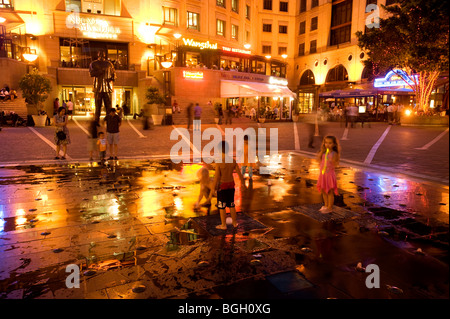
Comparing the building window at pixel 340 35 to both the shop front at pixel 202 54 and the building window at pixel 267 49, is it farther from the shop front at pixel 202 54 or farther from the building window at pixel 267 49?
the shop front at pixel 202 54

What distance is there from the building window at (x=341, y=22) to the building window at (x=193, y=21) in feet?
62.9

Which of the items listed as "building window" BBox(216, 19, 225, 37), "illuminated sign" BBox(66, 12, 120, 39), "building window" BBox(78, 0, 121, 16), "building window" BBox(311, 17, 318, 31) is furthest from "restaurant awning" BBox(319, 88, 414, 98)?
"building window" BBox(78, 0, 121, 16)

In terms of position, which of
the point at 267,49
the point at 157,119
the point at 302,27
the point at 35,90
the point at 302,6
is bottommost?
the point at 157,119

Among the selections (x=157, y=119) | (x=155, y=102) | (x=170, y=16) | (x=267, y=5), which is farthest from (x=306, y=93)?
(x=157, y=119)

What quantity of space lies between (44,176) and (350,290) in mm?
7836

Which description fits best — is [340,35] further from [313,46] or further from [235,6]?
[235,6]

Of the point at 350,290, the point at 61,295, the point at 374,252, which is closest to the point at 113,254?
the point at 61,295

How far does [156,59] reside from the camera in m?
33.5

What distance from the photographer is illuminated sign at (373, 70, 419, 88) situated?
27.7m

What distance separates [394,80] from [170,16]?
22.8m

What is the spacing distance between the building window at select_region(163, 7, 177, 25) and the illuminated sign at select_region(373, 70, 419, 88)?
69.9 ft

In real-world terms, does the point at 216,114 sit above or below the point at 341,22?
below

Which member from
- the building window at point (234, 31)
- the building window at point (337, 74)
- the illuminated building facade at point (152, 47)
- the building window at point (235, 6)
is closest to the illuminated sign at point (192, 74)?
the illuminated building facade at point (152, 47)

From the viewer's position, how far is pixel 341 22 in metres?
44.5
